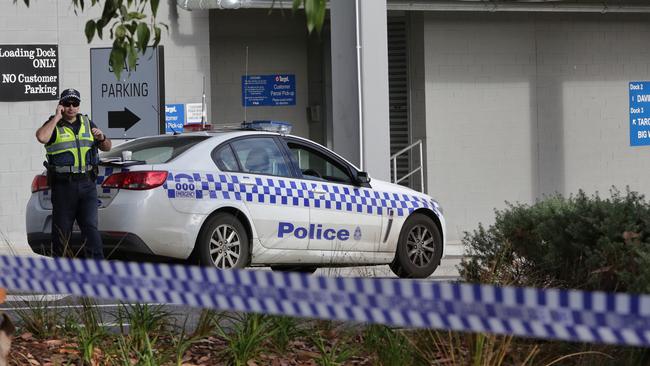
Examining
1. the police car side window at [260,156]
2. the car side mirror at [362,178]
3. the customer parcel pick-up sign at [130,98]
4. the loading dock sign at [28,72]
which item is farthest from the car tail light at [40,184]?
the loading dock sign at [28,72]

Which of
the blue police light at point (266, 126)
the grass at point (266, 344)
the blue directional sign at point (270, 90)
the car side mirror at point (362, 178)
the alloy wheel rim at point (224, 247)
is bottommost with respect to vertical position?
the grass at point (266, 344)

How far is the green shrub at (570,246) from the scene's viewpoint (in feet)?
20.5

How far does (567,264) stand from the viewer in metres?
7.19

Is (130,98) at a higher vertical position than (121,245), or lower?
higher

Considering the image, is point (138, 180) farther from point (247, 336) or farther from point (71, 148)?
point (247, 336)

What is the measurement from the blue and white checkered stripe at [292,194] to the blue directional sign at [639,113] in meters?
9.30

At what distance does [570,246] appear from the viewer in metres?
7.14

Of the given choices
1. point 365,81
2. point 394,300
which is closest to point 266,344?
point 394,300

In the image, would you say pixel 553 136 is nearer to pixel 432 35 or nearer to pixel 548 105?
pixel 548 105

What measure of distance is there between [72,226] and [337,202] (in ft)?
8.04

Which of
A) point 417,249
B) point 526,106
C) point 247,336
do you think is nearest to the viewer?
point 247,336

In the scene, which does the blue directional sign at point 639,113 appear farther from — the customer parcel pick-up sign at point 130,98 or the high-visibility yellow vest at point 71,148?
the high-visibility yellow vest at point 71,148

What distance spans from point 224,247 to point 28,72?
826cm

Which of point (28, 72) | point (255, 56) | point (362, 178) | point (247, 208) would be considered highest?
point (255, 56)
